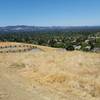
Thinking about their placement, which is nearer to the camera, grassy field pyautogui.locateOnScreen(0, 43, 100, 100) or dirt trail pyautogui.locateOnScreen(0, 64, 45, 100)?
dirt trail pyautogui.locateOnScreen(0, 64, 45, 100)

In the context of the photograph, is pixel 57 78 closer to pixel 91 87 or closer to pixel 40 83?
pixel 40 83

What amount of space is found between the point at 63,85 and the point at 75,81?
719mm

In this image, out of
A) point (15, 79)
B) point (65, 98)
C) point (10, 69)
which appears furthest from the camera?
point (10, 69)

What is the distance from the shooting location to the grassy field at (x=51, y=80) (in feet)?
36.5

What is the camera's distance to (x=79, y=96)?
1115 centimetres

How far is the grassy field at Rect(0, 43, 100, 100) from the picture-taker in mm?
11125

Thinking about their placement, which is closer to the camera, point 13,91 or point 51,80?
point 13,91

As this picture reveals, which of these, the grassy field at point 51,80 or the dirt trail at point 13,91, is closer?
the dirt trail at point 13,91

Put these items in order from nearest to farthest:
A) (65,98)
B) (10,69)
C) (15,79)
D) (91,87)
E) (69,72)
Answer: (65,98) → (91,87) → (15,79) → (69,72) → (10,69)

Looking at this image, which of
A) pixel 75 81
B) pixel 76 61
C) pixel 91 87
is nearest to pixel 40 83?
pixel 75 81

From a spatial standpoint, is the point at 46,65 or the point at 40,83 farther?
the point at 46,65

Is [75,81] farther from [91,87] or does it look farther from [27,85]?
[27,85]

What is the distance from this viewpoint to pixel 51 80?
13609 millimetres

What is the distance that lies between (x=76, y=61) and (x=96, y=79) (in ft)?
15.2
